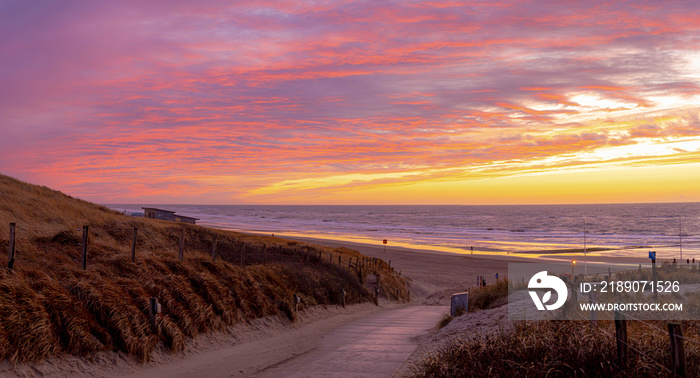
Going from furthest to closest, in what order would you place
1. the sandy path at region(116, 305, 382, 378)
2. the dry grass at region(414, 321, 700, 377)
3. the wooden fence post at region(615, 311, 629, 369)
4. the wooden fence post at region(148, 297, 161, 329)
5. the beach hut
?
1. the beach hut
2. the wooden fence post at region(148, 297, 161, 329)
3. the sandy path at region(116, 305, 382, 378)
4. the dry grass at region(414, 321, 700, 377)
5. the wooden fence post at region(615, 311, 629, 369)

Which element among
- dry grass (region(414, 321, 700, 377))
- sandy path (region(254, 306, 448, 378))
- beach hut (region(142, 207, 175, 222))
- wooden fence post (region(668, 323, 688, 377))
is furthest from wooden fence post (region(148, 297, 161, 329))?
beach hut (region(142, 207, 175, 222))

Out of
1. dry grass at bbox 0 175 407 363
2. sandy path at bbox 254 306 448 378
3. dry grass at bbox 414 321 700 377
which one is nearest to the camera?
dry grass at bbox 414 321 700 377

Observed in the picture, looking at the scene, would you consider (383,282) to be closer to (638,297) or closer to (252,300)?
(252,300)

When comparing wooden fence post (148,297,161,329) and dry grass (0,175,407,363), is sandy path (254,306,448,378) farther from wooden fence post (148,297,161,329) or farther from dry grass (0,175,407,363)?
wooden fence post (148,297,161,329)

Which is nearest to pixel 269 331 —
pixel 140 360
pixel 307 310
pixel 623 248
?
pixel 307 310

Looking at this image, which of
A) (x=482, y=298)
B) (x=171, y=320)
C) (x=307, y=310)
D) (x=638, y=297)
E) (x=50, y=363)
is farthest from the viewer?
(x=307, y=310)

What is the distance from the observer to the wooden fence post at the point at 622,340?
279 inches

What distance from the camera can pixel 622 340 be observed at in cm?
716

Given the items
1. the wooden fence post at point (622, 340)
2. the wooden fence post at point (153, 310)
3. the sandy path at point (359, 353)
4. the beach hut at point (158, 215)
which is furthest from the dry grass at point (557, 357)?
the beach hut at point (158, 215)

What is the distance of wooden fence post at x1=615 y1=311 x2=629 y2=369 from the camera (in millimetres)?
7082

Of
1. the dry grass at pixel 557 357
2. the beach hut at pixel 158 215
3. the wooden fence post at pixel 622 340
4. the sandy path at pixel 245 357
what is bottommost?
the sandy path at pixel 245 357

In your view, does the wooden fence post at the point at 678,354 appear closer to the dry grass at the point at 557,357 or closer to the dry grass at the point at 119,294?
the dry grass at the point at 557,357

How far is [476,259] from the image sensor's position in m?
58.0

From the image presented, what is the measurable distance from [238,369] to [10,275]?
19.2 ft
